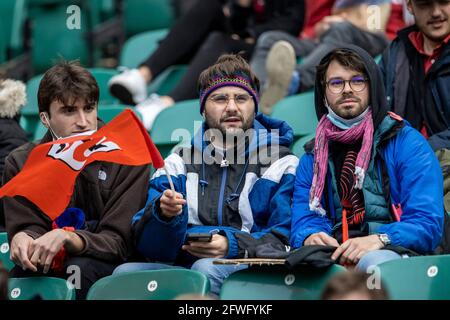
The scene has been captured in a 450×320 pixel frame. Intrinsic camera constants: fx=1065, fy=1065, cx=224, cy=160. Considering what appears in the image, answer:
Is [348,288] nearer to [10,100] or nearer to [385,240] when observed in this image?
[385,240]

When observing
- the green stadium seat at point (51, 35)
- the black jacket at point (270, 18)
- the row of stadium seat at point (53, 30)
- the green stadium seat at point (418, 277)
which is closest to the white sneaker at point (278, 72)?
the black jacket at point (270, 18)

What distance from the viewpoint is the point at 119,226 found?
14.4ft

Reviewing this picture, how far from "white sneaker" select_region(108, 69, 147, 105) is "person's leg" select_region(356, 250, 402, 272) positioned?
9.59 ft

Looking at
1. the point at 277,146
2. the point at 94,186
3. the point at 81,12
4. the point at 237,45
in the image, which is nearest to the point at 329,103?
the point at 277,146

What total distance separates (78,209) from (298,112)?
162cm

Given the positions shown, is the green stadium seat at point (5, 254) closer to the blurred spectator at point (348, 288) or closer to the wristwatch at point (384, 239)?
the wristwatch at point (384, 239)

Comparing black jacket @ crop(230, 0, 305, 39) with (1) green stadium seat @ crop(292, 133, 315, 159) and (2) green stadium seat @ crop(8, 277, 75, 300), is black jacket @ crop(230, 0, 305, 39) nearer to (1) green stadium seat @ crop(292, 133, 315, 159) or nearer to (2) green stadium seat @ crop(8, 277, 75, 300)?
(1) green stadium seat @ crop(292, 133, 315, 159)

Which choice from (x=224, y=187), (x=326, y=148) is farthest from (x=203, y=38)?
(x=326, y=148)

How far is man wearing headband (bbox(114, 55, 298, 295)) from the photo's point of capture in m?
4.20

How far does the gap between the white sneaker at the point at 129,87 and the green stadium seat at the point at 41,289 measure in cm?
248

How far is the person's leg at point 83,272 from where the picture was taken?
421cm

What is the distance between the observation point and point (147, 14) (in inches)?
324

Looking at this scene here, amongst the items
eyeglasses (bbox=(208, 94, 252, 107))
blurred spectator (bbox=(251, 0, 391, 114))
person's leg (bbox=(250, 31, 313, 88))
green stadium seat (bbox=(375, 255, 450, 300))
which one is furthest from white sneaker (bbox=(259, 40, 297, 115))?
green stadium seat (bbox=(375, 255, 450, 300))
